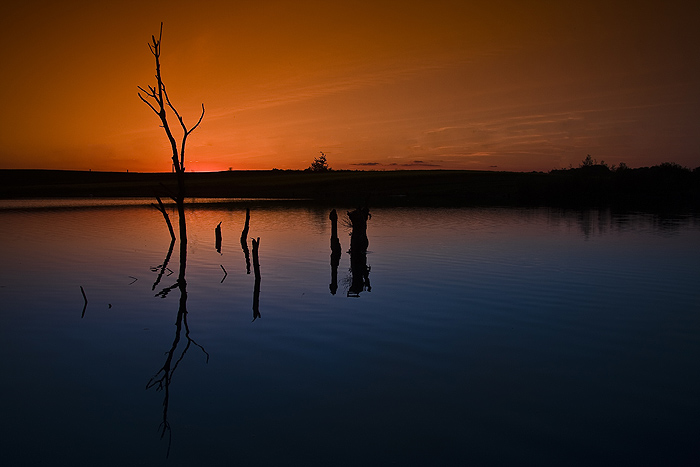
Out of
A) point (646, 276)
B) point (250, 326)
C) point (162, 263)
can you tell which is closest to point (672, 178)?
Result: point (646, 276)

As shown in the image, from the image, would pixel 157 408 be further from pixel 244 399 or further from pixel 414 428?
pixel 414 428

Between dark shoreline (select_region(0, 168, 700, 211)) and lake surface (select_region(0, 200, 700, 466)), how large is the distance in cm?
3699

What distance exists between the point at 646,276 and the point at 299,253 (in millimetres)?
14917

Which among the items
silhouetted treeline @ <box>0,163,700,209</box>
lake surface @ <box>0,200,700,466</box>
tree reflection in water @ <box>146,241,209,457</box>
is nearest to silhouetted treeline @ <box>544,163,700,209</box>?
silhouetted treeline @ <box>0,163,700,209</box>

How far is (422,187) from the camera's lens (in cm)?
10481

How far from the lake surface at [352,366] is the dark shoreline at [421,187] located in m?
37.0

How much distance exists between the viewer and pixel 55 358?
34.7 feet

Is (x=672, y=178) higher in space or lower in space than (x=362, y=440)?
higher

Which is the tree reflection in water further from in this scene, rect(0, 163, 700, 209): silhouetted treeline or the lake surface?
rect(0, 163, 700, 209): silhouetted treeline

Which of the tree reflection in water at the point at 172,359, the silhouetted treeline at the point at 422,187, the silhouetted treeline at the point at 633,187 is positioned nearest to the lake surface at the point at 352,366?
the tree reflection in water at the point at 172,359

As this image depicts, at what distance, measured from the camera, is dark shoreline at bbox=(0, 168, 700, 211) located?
260 feet

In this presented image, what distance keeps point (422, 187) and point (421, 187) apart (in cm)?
19

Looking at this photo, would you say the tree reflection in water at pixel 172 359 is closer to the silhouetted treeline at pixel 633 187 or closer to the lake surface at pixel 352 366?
the lake surface at pixel 352 366

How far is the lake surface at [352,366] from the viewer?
706 centimetres
